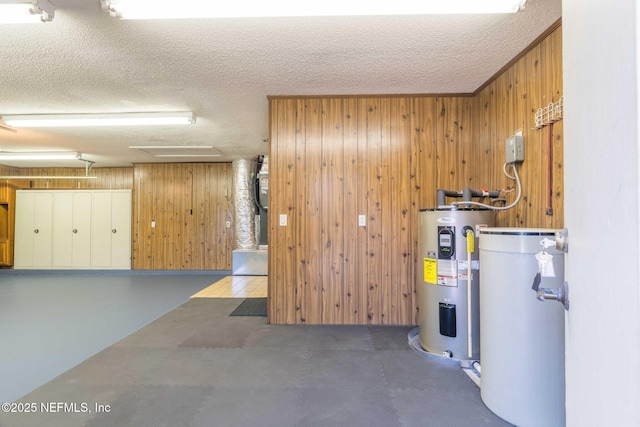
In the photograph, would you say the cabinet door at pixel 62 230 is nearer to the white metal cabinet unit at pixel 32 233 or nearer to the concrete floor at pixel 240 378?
the white metal cabinet unit at pixel 32 233

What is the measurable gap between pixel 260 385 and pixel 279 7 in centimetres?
254

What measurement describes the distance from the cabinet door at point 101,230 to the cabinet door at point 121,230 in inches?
3.7

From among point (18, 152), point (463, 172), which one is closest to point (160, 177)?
point (18, 152)

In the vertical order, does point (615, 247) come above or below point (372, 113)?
below

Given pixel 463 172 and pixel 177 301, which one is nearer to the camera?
pixel 463 172

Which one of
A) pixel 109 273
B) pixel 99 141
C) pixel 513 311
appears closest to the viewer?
pixel 513 311

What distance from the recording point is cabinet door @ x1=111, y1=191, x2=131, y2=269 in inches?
281

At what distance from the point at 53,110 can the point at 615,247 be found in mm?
5295

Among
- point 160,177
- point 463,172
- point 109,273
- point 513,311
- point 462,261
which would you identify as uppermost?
point 160,177

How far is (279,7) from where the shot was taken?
185 cm

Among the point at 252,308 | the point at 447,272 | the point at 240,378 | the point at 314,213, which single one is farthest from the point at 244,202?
the point at 447,272

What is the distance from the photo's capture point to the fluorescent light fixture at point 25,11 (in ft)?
6.02

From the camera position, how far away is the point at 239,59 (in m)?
2.67

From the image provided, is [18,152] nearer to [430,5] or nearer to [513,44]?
[430,5]
